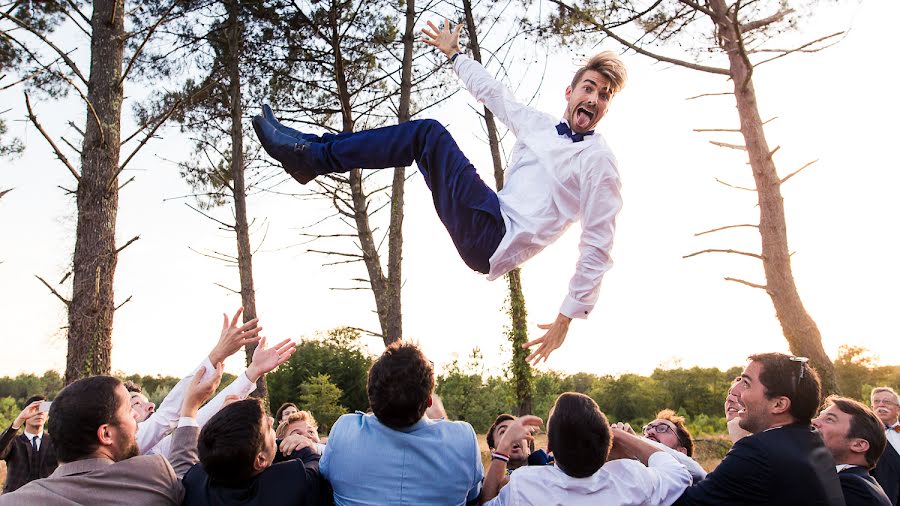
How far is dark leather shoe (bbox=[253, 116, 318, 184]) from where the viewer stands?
3623mm

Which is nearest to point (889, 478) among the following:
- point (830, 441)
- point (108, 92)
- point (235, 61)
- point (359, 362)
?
point (830, 441)

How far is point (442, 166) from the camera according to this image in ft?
11.4

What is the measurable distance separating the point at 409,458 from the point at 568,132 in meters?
1.81

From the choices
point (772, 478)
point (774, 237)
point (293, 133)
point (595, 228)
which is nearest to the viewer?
point (772, 478)

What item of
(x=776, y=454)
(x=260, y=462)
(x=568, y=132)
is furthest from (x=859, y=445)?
(x=260, y=462)

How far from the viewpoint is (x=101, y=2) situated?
7633 millimetres

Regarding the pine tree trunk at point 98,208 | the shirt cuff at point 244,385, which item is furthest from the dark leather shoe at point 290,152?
the pine tree trunk at point 98,208

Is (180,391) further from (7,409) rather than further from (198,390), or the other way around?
(7,409)

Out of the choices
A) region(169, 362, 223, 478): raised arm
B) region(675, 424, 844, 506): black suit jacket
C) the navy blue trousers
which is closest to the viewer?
region(675, 424, 844, 506): black suit jacket

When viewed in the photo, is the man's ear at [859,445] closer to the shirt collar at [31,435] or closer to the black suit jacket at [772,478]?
the black suit jacket at [772,478]

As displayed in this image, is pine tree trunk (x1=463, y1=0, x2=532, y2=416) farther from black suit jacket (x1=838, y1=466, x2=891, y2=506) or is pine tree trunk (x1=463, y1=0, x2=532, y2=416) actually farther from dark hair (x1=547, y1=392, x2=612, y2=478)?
dark hair (x1=547, y1=392, x2=612, y2=478)

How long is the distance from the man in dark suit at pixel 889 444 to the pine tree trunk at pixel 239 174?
22.7ft

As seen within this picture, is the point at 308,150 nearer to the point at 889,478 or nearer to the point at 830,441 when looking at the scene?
the point at 830,441

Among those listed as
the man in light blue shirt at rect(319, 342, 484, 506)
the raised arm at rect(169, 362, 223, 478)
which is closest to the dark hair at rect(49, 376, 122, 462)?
the raised arm at rect(169, 362, 223, 478)
